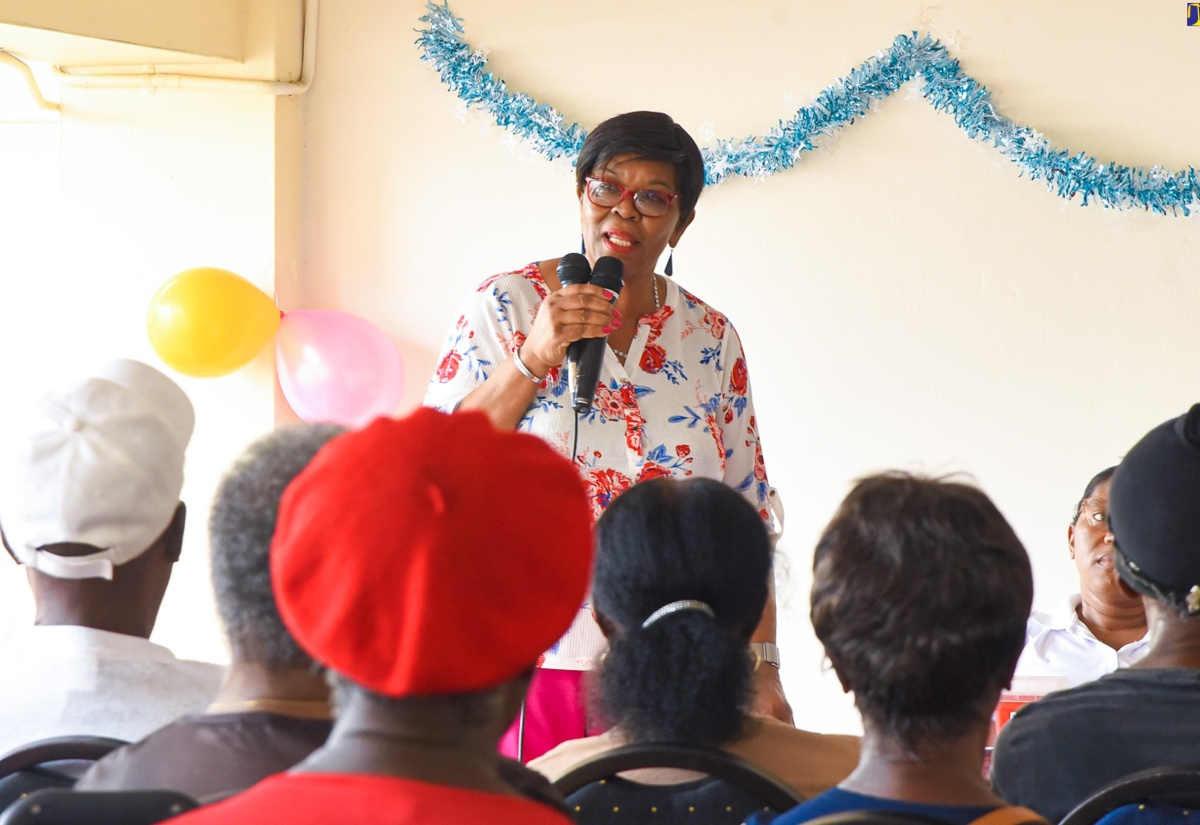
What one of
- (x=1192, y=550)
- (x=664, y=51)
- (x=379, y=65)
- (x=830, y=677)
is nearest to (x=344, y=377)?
(x=379, y=65)

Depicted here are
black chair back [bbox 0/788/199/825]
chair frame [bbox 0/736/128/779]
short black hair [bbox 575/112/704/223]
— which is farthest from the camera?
short black hair [bbox 575/112/704/223]

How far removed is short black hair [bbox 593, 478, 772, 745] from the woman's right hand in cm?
61

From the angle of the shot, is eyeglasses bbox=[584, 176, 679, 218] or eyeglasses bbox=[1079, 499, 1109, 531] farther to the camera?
eyeglasses bbox=[1079, 499, 1109, 531]

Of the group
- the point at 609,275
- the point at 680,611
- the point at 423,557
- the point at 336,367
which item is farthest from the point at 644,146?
the point at 336,367

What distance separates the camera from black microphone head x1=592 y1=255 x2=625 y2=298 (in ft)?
7.65

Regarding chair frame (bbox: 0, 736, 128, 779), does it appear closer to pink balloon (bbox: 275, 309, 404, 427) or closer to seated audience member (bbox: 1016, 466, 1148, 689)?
seated audience member (bbox: 1016, 466, 1148, 689)

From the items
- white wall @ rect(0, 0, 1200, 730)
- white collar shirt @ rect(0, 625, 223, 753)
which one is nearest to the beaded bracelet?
white collar shirt @ rect(0, 625, 223, 753)

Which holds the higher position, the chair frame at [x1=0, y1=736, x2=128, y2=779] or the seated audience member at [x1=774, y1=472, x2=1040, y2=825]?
the seated audience member at [x1=774, y1=472, x2=1040, y2=825]

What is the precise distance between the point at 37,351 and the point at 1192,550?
3903mm

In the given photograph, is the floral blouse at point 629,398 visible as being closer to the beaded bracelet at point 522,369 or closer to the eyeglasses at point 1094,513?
the beaded bracelet at point 522,369

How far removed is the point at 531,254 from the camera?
14.1 feet

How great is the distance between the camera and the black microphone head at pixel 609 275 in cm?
233

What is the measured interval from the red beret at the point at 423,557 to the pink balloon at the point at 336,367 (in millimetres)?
3020

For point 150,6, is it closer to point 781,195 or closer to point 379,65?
point 379,65
